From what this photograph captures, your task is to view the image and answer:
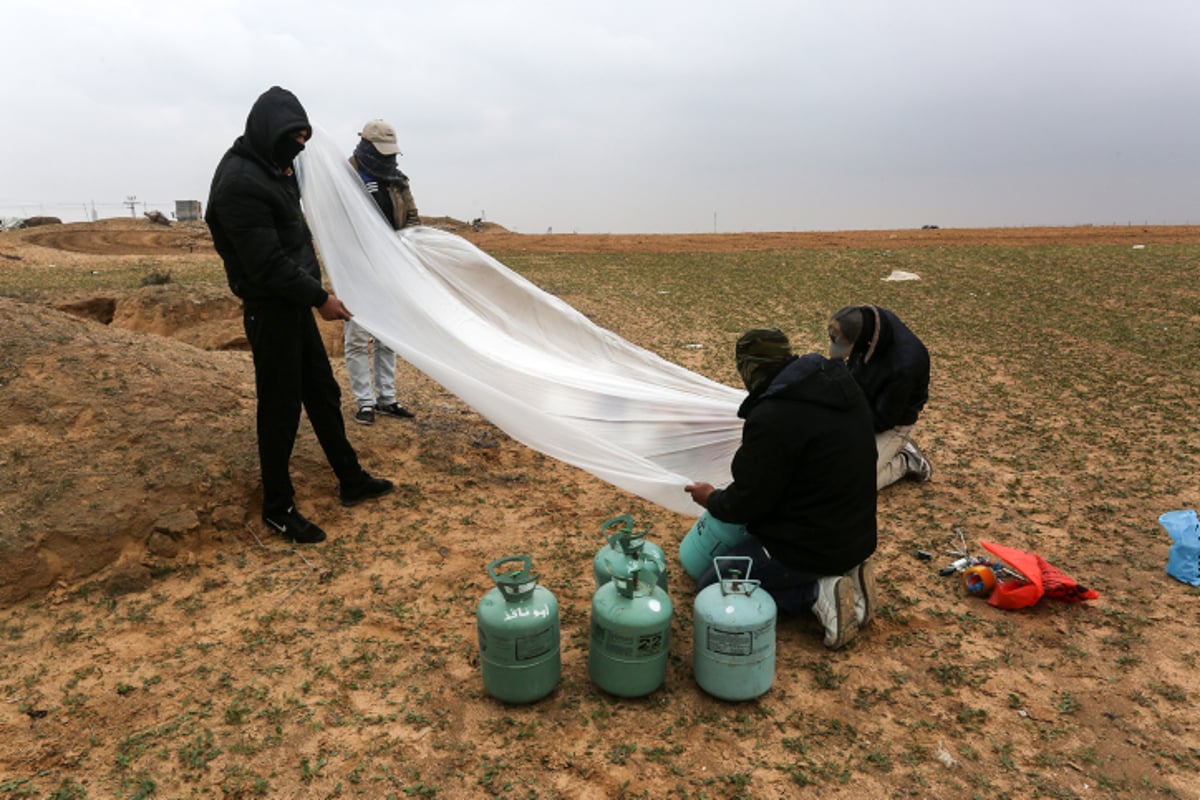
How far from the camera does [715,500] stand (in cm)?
306

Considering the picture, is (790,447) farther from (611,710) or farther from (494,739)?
(494,739)

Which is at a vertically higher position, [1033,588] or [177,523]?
[177,523]

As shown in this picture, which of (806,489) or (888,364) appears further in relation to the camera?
(888,364)

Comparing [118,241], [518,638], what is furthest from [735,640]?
[118,241]

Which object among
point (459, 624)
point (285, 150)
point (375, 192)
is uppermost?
point (285, 150)

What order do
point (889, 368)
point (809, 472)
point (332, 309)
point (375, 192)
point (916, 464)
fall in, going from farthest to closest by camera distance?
1. point (916, 464)
2. point (375, 192)
3. point (889, 368)
4. point (332, 309)
5. point (809, 472)

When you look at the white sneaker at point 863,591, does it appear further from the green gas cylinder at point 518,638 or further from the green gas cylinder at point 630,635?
the green gas cylinder at point 518,638

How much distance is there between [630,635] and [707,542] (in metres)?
1.00

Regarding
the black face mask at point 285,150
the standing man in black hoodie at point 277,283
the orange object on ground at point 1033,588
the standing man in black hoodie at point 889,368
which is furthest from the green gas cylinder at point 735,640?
the black face mask at point 285,150

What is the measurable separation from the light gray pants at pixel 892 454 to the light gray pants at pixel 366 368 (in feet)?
10.4

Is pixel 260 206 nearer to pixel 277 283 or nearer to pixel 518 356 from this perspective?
pixel 277 283

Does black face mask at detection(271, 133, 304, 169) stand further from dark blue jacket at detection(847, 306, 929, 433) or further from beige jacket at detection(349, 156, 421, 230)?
dark blue jacket at detection(847, 306, 929, 433)

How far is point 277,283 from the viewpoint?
11.3 ft

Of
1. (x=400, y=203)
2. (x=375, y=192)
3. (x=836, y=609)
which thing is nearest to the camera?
(x=836, y=609)
